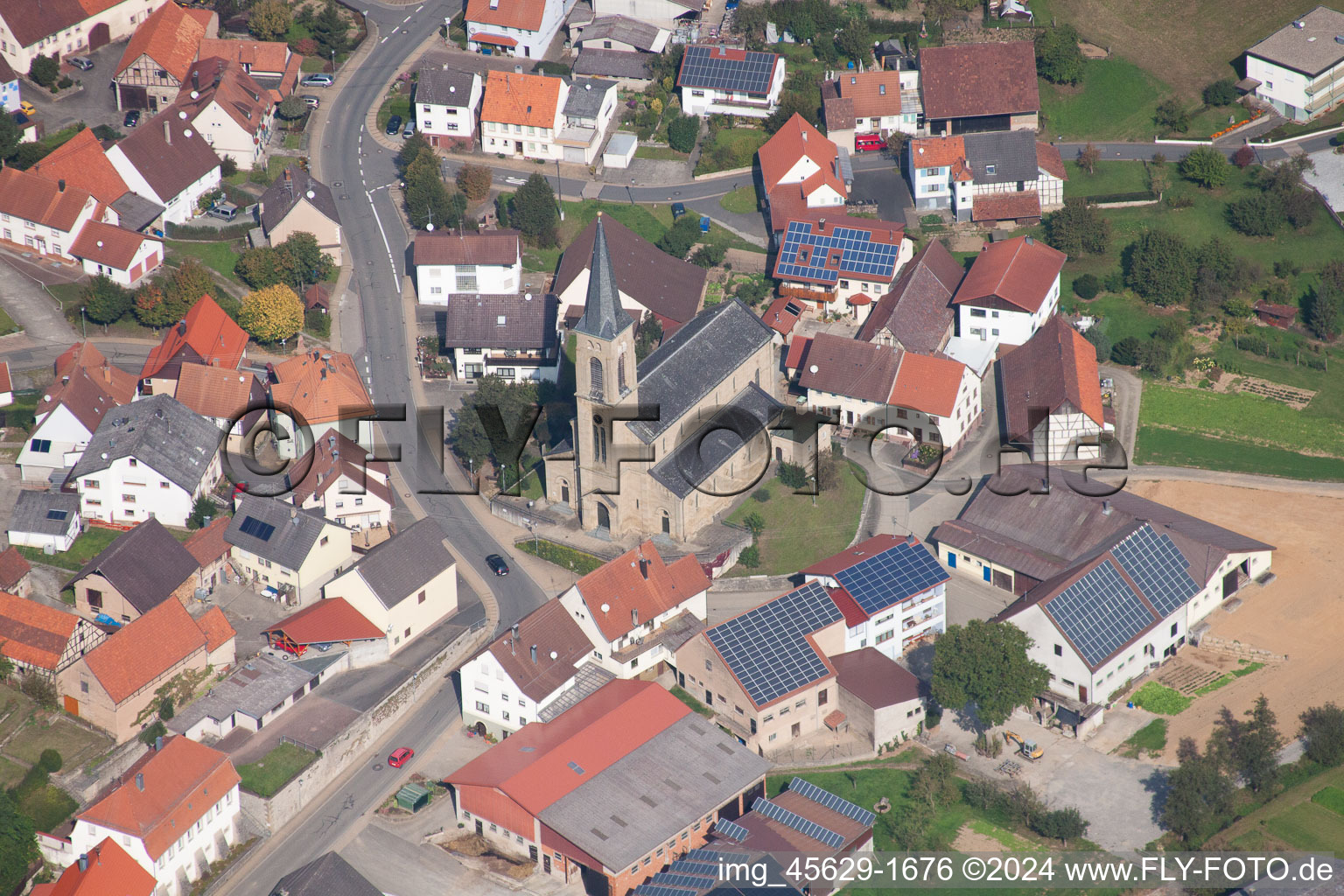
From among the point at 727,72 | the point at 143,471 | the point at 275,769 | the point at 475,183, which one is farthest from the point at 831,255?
the point at 275,769

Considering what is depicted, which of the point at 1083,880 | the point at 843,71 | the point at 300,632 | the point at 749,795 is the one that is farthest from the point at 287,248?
the point at 1083,880

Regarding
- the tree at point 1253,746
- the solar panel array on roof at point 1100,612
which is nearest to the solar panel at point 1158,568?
the solar panel array on roof at point 1100,612

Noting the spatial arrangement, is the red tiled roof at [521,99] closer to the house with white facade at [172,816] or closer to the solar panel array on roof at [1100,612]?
the solar panel array on roof at [1100,612]

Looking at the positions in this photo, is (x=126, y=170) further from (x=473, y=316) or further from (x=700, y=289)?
(x=700, y=289)

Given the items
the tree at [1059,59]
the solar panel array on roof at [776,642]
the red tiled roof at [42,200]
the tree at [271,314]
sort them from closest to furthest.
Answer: the solar panel array on roof at [776,642] → the tree at [271,314] → the red tiled roof at [42,200] → the tree at [1059,59]

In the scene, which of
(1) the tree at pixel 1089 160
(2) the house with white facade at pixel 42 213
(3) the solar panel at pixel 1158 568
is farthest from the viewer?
(1) the tree at pixel 1089 160

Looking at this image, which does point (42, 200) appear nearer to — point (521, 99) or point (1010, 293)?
point (521, 99)

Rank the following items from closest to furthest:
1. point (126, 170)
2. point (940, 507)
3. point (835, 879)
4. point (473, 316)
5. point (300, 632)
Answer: point (835, 879), point (300, 632), point (940, 507), point (473, 316), point (126, 170)

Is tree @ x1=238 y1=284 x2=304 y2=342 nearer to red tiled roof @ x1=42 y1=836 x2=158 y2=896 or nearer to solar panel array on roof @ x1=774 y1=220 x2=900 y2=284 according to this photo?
solar panel array on roof @ x1=774 y1=220 x2=900 y2=284
